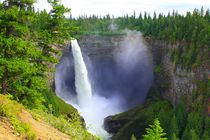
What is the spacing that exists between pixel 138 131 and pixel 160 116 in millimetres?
6582

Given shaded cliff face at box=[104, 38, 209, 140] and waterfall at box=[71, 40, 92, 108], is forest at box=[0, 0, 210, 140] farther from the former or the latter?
waterfall at box=[71, 40, 92, 108]

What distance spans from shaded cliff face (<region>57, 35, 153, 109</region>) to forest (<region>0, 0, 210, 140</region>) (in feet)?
15.0

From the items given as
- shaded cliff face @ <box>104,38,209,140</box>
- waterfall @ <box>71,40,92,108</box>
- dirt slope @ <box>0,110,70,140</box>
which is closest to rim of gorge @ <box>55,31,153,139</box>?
waterfall @ <box>71,40,92,108</box>

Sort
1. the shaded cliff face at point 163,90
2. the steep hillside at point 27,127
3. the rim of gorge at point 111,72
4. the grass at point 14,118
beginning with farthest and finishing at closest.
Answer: the rim of gorge at point 111,72
the shaded cliff face at point 163,90
the grass at point 14,118
the steep hillside at point 27,127

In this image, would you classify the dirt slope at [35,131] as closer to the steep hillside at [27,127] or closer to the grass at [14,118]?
the steep hillside at [27,127]

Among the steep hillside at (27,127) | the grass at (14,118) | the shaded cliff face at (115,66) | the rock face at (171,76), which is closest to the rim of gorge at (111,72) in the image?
the shaded cliff face at (115,66)

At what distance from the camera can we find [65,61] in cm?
14738

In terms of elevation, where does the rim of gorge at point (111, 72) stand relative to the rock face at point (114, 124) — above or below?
above

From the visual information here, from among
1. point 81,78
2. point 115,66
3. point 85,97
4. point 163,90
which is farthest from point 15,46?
point 115,66

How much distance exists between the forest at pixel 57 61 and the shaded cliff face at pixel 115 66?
4560 millimetres

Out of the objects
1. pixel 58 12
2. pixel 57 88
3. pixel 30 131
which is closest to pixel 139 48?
pixel 57 88

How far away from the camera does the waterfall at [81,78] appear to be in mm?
144837

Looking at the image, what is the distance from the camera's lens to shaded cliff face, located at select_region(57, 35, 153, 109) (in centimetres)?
14688

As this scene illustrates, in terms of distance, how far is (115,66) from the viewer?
156m
